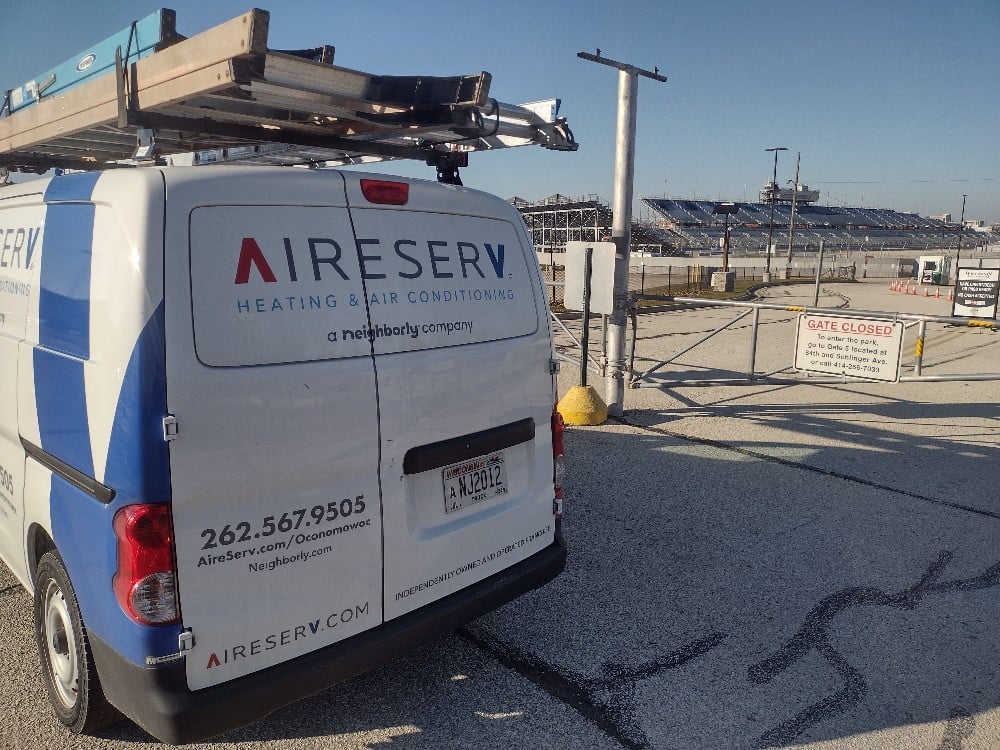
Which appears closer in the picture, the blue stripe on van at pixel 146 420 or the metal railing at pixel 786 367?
the blue stripe on van at pixel 146 420

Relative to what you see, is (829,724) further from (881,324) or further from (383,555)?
A: (881,324)

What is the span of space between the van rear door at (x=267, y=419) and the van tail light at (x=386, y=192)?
124mm

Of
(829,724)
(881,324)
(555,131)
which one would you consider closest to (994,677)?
(829,724)

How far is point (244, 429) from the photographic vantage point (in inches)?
92.5

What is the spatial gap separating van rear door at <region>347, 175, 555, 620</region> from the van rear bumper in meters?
0.09

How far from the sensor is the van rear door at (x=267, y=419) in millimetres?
2285

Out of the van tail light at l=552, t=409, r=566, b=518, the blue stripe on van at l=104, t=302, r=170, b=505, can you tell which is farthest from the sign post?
the blue stripe on van at l=104, t=302, r=170, b=505

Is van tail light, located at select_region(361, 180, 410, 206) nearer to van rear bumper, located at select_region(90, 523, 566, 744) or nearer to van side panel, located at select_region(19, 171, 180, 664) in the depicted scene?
van side panel, located at select_region(19, 171, 180, 664)

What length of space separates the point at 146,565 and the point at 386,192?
160cm

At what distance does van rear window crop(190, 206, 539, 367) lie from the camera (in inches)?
92.4

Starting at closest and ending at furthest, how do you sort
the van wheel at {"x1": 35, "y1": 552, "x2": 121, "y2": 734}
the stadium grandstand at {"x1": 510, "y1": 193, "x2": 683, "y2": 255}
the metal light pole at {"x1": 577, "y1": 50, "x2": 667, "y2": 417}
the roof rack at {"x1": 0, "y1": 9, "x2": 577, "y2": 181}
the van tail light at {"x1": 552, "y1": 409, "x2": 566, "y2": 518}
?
the van wheel at {"x1": 35, "y1": 552, "x2": 121, "y2": 734}
the roof rack at {"x1": 0, "y1": 9, "x2": 577, "y2": 181}
the van tail light at {"x1": 552, "y1": 409, "x2": 566, "y2": 518}
the metal light pole at {"x1": 577, "y1": 50, "x2": 667, "y2": 417}
the stadium grandstand at {"x1": 510, "y1": 193, "x2": 683, "y2": 255}

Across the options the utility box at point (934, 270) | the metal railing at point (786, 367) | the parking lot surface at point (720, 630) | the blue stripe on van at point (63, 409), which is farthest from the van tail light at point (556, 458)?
the utility box at point (934, 270)

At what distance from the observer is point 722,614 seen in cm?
392

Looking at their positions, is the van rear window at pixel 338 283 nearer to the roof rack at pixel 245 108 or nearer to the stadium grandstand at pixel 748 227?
the roof rack at pixel 245 108
